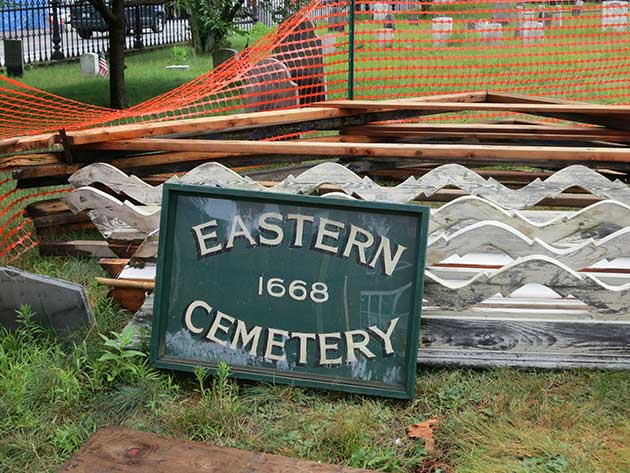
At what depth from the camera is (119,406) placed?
140 inches

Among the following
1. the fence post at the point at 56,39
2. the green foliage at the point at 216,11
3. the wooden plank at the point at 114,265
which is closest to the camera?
the wooden plank at the point at 114,265

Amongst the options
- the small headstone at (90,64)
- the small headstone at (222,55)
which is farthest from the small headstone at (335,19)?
the small headstone at (90,64)

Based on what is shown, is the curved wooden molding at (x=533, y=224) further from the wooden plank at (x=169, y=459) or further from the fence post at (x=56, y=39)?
the fence post at (x=56, y=39)

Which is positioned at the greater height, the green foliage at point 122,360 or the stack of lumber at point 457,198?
the stack of lumber at point 457,198

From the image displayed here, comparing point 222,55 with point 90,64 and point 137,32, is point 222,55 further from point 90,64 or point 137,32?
point 137,32

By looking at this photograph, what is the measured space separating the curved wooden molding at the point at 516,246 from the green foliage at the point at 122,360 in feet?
4.46

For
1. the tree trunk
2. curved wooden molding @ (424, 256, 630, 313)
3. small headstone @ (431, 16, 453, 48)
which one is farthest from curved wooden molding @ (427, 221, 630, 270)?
the tree trunk

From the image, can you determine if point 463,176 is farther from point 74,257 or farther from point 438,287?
point 74,257

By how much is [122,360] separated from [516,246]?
1.81 m

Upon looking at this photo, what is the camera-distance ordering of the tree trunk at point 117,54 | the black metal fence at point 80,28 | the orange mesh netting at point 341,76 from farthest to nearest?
the black metal fence at point 80,28 < the tree trunk at point 117,54 < the orange mesh netting at point 341,76

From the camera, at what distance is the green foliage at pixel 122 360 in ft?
12.0

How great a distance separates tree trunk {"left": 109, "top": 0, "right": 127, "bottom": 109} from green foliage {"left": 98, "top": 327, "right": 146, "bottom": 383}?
892 cm

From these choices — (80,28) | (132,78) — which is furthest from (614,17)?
(80,28)

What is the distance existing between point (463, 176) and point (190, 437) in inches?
93.6
